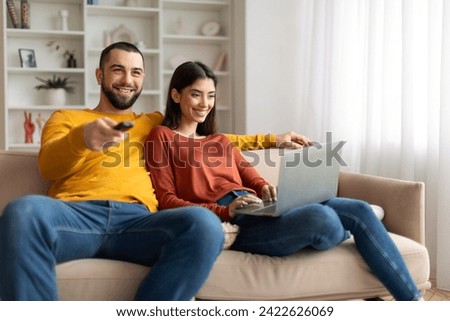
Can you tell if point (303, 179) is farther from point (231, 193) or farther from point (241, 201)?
point (231, 193)

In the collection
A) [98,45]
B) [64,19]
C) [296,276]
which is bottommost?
[296,276]

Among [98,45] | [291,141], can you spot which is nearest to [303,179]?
[291,141]

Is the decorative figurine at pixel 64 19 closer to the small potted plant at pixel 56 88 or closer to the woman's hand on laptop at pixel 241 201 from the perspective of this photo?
the small potted plant at pixel 56 88

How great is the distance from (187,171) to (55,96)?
281 cm

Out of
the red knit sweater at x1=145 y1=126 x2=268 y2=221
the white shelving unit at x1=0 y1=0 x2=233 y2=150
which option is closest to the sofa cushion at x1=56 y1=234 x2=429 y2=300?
the red knit sweater at x1=145 y1=126 x2=268 y2=221

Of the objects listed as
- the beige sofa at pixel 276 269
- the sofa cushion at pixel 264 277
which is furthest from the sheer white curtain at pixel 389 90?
the sofa cushion at pixel 264 277

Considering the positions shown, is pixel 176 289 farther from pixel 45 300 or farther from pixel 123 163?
pixel 123 163

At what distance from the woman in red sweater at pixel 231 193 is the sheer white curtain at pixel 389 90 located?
111cm

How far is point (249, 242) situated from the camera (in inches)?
86.1

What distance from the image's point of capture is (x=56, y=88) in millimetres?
4910

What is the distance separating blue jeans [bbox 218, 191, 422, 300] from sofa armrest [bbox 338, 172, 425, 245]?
328 mm

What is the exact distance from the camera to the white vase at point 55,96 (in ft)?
16.0
